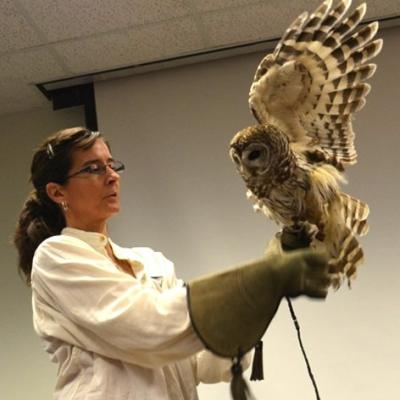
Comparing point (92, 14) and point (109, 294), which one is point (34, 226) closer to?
point (109, 294)

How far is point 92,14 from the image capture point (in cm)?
208

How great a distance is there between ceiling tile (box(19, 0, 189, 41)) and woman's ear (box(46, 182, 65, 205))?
985 mm

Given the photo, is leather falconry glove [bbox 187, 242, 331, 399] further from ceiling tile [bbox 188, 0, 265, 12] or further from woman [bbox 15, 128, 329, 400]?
ceiling tile [bbox 188, 0, 265, 12]

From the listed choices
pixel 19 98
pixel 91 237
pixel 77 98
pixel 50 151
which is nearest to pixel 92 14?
pixel 77 98

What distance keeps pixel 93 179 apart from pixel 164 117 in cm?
124

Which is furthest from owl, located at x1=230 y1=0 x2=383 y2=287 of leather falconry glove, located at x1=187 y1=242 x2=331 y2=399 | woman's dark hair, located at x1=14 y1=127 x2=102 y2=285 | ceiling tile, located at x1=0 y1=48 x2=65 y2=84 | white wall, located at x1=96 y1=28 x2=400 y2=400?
ceiling tile, located at x1=0 y1=48 x2=65 y2=84

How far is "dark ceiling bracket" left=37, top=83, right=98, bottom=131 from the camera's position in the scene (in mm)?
2521

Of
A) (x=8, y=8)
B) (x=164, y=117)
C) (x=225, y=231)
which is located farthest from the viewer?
(x=164, y=117)

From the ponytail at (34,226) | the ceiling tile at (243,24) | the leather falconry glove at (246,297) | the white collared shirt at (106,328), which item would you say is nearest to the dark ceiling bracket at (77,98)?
the ceiling tile at (243,24)

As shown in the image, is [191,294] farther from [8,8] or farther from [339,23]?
[8,8]

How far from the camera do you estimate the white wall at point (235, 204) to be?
2.05 meters

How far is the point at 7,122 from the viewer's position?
9.05ft

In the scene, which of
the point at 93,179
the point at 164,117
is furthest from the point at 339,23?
the point at 164,117

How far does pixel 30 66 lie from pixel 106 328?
1.69m
